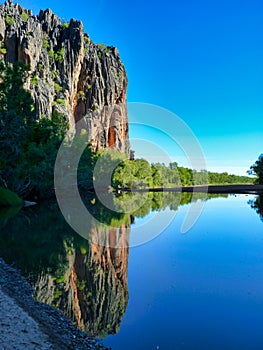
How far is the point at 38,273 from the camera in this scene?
10820 millimetres

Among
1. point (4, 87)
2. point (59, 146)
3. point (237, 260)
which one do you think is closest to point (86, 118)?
point (59, 146)

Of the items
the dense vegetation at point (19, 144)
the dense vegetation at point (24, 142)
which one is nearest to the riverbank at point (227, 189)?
the dense vegetation at point (24, 142)

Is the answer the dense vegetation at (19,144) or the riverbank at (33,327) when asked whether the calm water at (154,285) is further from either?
the dense vegetation at (19,144)

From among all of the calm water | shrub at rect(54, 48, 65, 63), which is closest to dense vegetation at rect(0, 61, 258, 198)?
the calm water

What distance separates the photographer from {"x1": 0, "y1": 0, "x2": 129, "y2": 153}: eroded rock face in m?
64.8

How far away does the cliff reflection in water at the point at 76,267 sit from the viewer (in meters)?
8.10

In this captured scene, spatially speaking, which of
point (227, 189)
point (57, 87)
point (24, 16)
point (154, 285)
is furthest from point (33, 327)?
point (24, 16)

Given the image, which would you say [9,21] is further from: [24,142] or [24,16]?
[24,142]

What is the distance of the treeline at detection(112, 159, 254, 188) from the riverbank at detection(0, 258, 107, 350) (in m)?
62.0

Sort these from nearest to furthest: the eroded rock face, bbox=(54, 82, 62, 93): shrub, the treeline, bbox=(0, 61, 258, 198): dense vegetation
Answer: bbox=(0, 61, 258, 198): dense vegetation
the eroded rock face
the treeline
bbox=(54, 82, 62, 93): shrub

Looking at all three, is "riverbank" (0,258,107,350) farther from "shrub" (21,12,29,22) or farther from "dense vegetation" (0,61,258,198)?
"shrub" (21,12,29,22)

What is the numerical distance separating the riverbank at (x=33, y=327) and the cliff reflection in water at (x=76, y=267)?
51cm

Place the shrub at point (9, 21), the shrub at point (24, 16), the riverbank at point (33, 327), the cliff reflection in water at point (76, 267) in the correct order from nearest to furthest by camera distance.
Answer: the riverbank at point (33, 327), the cliff reflection in water at point (76, 267), the shrub at point (9, 21), the shrub at point (24, 16)

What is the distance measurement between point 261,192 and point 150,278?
59.7 meters
